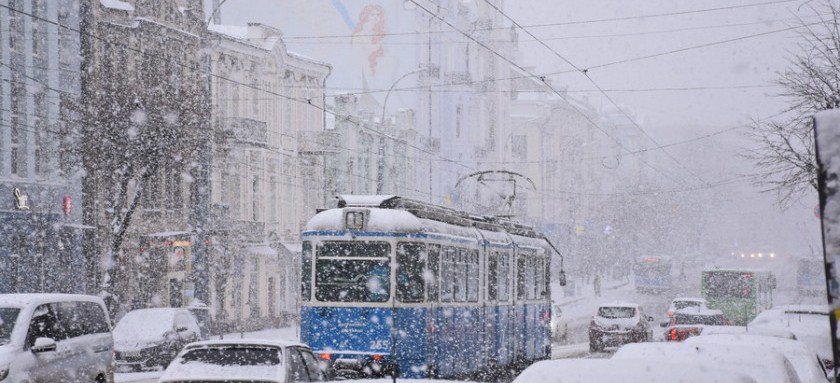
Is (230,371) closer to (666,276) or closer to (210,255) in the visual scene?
(210,255)

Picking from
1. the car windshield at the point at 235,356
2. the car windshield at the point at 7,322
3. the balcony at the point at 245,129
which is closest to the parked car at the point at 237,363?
the car windshield at the point at 235,356

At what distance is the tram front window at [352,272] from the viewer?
60.0 ft

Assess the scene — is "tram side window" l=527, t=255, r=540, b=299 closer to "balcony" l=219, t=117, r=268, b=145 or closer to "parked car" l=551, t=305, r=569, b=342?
"parked car" l=551, t=305, r=569, b=342

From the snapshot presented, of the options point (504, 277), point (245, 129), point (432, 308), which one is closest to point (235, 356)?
point (432, 308)

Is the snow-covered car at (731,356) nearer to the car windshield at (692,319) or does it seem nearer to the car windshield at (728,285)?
the car windshield at (692,319)

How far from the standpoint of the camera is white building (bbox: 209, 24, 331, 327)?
149 ft

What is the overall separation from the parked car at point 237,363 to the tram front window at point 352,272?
657cm

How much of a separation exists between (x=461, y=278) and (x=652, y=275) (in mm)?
61644

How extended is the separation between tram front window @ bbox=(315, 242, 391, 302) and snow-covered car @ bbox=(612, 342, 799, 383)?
8.89m

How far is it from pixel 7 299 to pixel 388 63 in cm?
5561

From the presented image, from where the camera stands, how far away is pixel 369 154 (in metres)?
59.0

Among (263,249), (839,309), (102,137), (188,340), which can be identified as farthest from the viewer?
(263,249)

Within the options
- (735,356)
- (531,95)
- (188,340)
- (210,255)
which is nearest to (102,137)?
(188,340)

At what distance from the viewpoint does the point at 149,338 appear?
25.7 m
